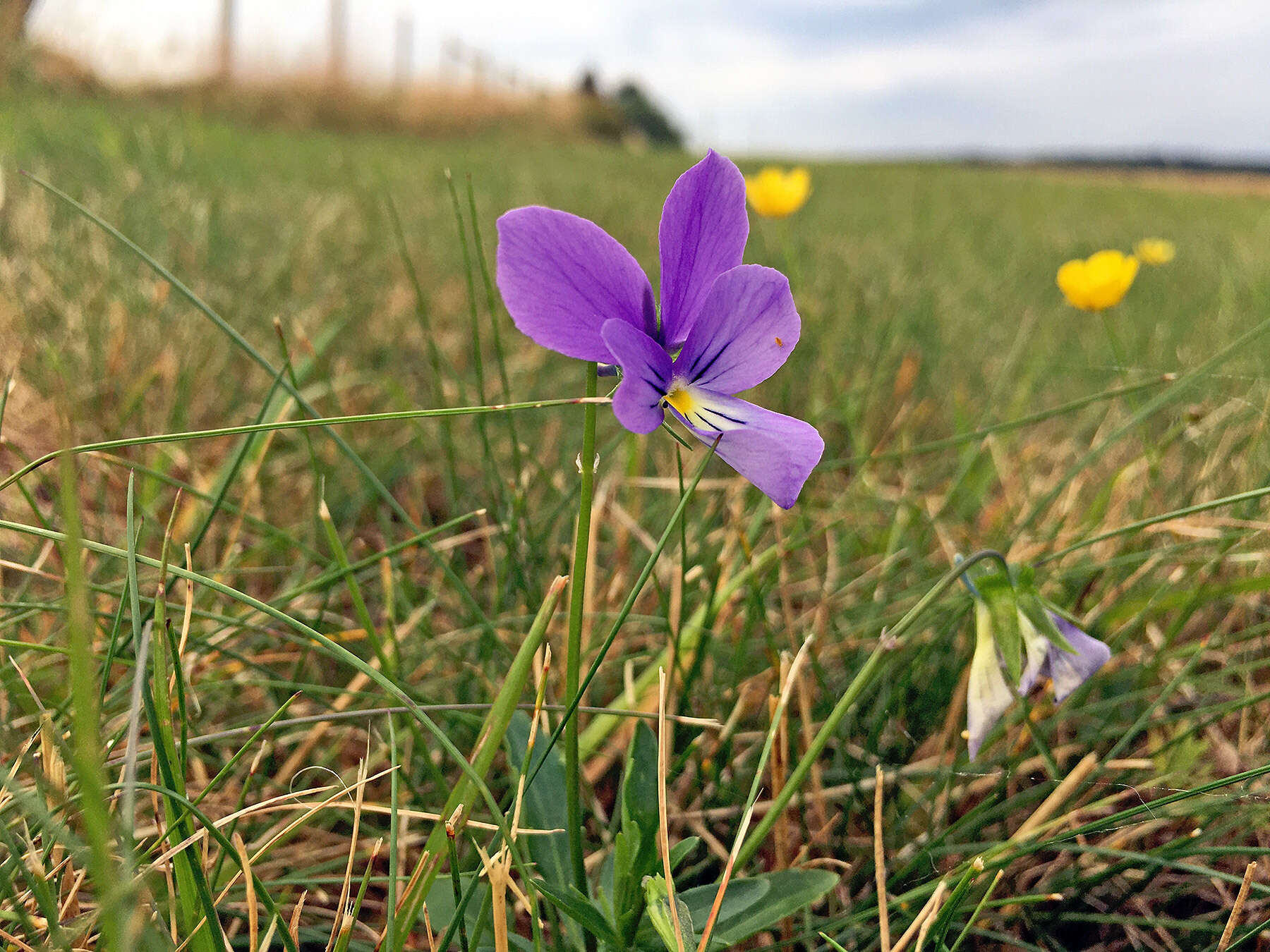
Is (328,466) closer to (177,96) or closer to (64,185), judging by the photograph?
(64,185)

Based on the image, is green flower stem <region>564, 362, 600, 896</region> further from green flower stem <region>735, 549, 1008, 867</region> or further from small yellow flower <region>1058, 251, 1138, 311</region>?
small yellow flower <region>1058, 251, 1138, 311</region>

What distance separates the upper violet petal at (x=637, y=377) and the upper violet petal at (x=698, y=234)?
46 mm

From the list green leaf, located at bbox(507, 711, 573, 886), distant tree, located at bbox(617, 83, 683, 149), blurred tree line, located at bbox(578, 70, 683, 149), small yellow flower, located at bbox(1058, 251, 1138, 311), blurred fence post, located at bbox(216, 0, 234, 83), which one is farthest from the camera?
distant tree, located at bbox(617, 83, 683, 149)

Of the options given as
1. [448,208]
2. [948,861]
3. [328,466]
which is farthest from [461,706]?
[448,208]

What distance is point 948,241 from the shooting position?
13.5 feet

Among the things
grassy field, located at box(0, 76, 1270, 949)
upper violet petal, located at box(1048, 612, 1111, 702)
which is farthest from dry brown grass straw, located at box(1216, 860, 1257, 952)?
upper violet petal, located at box(1048, 612, 1111, 702)

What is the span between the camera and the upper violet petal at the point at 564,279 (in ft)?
1.72

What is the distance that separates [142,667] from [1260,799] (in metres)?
0.86

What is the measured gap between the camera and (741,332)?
583mm

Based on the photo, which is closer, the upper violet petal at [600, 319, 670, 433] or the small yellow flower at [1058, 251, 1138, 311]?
the upper violet petal at [600, 319, 670, 433]

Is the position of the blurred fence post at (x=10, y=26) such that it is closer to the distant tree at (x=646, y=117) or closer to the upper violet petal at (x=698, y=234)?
the upper violet petal at (x=698, y=234)

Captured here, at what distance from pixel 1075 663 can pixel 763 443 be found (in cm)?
38

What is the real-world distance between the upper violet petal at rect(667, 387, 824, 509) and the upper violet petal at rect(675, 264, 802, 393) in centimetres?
2

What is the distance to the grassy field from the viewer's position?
2.36ft
